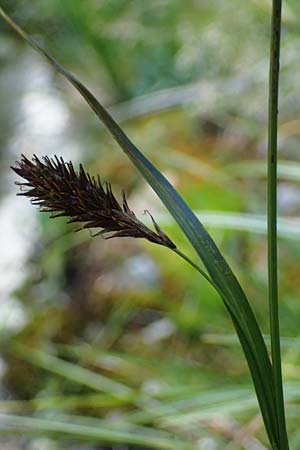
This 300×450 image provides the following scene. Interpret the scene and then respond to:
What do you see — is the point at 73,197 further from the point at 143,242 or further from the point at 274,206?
the point at 143,242

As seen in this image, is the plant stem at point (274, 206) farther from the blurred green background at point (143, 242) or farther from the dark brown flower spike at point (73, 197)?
the blurred green background at point (143, 242)

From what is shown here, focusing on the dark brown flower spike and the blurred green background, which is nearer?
the dark brown flower spike

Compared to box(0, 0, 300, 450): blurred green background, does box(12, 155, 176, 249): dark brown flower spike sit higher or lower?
lower

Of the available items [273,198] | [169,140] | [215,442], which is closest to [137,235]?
[273,198]

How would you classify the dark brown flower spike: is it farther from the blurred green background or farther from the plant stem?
the blurred green background

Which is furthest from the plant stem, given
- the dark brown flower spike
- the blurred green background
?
the blurred green background

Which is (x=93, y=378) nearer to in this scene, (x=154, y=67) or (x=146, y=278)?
(x=146, y=278)
